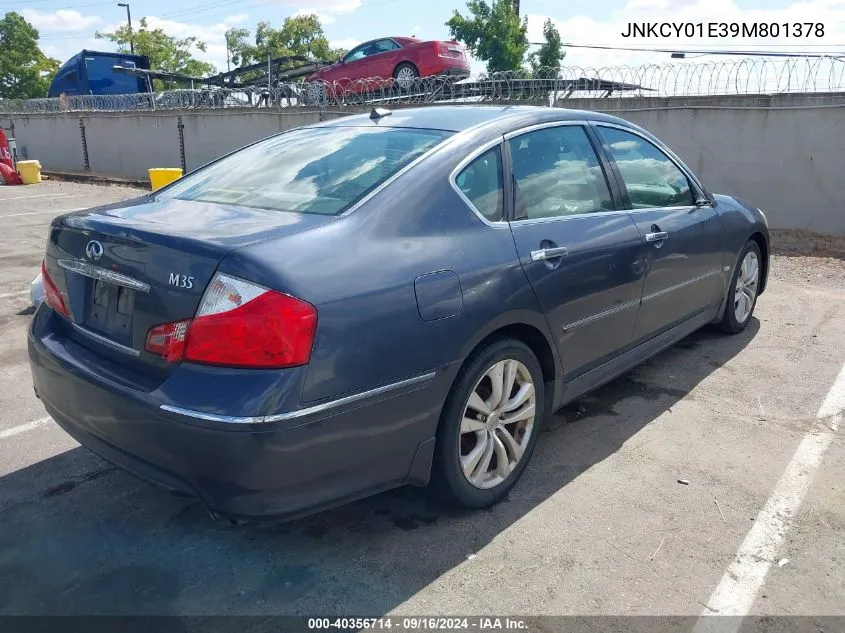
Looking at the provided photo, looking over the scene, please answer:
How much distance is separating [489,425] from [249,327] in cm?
119

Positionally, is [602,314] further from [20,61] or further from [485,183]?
[20,61]

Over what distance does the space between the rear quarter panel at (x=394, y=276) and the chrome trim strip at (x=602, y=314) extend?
352 mm

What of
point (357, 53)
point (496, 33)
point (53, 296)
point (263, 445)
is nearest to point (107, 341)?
point (53, 296)

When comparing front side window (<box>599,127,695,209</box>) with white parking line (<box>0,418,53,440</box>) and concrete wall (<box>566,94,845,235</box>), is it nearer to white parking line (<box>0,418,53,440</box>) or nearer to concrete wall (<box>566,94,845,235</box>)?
white parking line (<box>0,418,53,440</box>)

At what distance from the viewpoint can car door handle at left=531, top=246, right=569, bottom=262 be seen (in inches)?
123

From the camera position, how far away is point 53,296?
305 centimetres

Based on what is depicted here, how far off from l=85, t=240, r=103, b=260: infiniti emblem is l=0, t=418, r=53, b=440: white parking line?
1672 millimetres

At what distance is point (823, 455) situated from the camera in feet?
11.9

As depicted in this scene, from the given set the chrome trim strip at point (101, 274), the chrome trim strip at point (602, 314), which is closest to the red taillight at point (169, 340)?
the chrome trim strip at point (101, 274)

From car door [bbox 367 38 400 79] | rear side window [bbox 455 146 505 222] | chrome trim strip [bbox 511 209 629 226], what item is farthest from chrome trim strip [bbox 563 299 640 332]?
car door [bbox 367 38 400 79]

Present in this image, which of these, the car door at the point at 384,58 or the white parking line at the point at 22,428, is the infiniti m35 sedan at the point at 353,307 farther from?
the car door at the point at 384,58

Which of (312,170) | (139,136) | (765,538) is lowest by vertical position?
(765,538)

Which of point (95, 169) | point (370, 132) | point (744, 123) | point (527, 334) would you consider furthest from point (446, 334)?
point (95, 169)

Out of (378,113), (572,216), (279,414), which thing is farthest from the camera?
(378,113)
